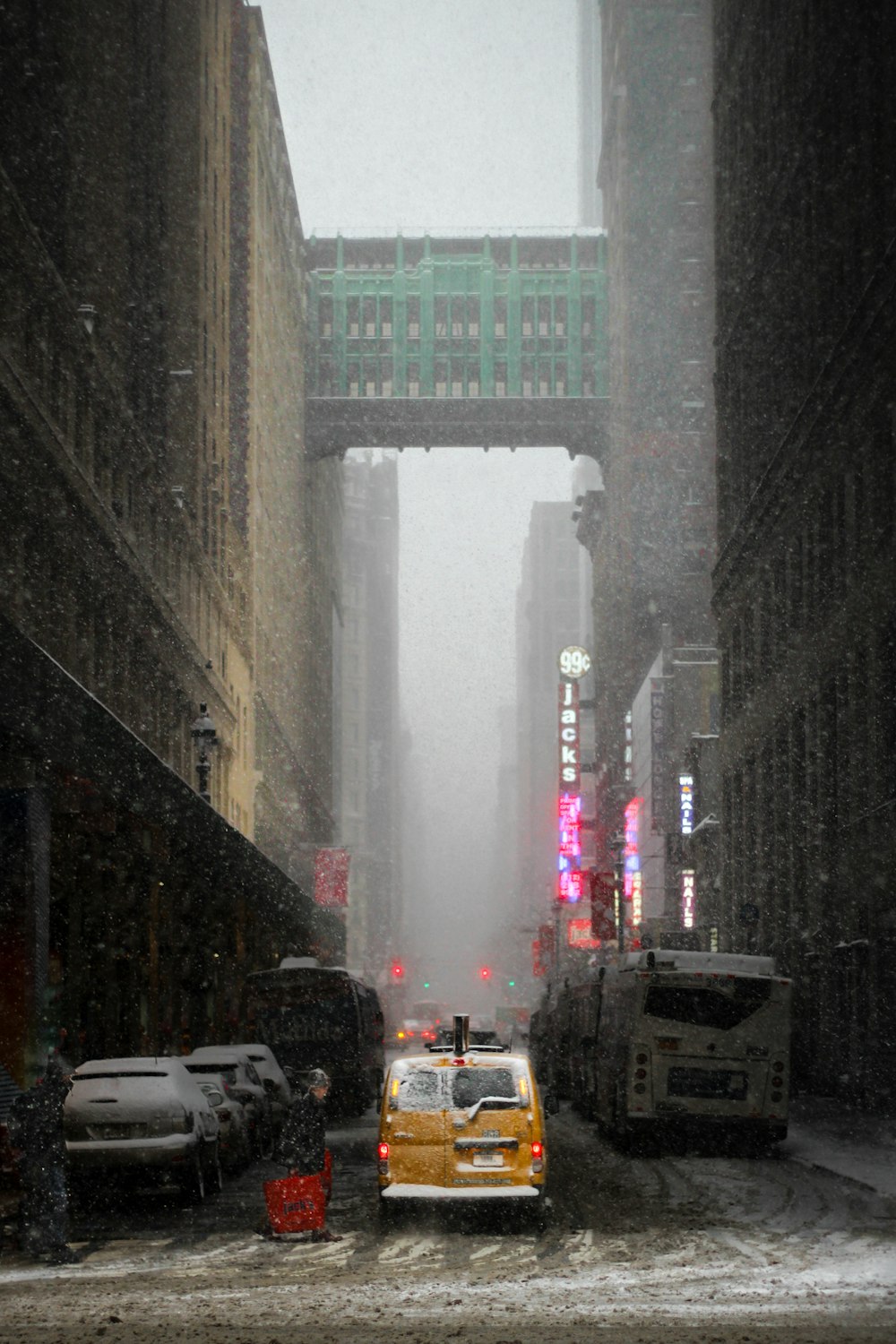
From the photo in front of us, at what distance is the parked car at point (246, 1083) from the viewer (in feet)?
88.0

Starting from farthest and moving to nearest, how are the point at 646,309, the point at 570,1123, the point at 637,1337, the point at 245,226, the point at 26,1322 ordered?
the point at 646,309
the point at 245,226
the point at 570,1123
the point at 26,1322
the point at 637,1337

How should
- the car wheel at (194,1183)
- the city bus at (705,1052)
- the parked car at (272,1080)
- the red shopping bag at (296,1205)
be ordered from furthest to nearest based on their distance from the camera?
1. the parked car at (272,1080)
2. the city bus at (705,1052)
3. the car wheel at (194,1183)
4. the red shopping bag at (296,1205)

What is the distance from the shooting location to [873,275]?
39156 millimetres

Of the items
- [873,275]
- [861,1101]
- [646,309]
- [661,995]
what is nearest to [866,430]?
[873,275]

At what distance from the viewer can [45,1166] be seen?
16.3 meters

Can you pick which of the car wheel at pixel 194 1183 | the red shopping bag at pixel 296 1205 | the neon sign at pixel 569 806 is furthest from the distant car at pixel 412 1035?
the red shopping bag at pixel 296 1205

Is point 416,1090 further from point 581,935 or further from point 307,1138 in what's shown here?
point 581,935

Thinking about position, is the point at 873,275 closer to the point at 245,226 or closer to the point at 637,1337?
the point at 637,1337

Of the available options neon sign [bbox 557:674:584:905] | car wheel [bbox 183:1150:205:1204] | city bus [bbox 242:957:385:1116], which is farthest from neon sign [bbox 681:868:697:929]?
car wheel [bbox 183:1150:205:1204]

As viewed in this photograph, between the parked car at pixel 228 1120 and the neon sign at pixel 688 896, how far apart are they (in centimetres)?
5214

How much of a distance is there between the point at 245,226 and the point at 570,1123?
60.4 m

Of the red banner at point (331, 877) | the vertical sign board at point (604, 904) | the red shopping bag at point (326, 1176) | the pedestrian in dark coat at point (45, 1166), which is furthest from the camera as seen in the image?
the red banner at point (331, 877)

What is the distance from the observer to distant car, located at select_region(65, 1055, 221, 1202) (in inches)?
766

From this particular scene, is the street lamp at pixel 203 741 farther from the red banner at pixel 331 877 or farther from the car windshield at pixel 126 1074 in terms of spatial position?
the red banner at pixel 331 877
